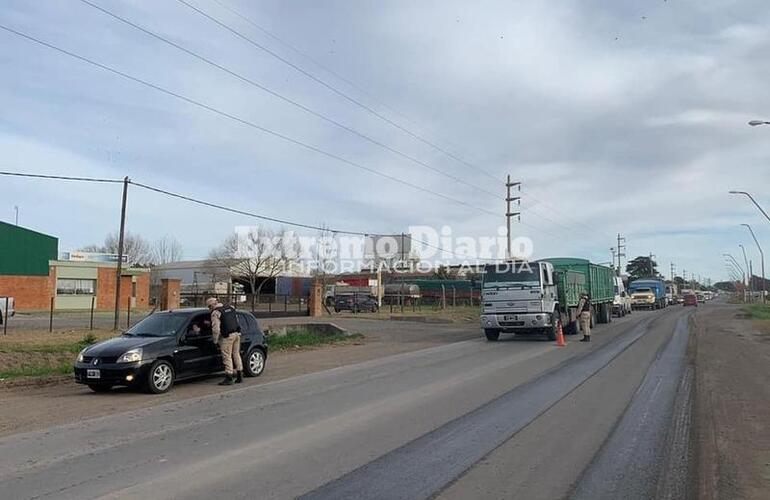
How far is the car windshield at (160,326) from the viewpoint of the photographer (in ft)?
41.2

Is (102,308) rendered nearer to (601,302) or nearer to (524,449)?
(601,302)

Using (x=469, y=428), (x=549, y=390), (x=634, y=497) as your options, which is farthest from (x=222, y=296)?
(x=634, y=497)

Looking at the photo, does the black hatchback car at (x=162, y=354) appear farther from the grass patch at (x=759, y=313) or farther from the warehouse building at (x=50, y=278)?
the grass patch at (x=759, y=313)

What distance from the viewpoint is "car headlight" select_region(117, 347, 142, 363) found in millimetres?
11273

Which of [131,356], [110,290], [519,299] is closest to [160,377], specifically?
[131,356]

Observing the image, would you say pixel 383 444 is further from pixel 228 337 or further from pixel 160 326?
pixel 160 326

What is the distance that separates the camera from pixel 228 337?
504 inches

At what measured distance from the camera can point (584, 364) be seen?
15.6 meters

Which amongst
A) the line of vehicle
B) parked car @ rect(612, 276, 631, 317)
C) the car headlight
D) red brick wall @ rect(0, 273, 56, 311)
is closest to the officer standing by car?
the car headlight

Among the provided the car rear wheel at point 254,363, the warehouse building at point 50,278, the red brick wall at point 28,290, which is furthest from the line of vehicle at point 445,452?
the red brick wall at point 28,290

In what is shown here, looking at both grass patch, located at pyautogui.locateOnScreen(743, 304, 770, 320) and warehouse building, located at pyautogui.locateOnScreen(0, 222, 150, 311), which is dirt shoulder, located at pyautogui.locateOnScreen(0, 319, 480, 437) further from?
grass patch, located at pyautogui.locateOnScreen(743, 304, 770, 320)

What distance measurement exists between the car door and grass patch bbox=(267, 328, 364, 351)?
7.32m

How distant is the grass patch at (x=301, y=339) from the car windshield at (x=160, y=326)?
24.5ft

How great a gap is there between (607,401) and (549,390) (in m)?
1.33
